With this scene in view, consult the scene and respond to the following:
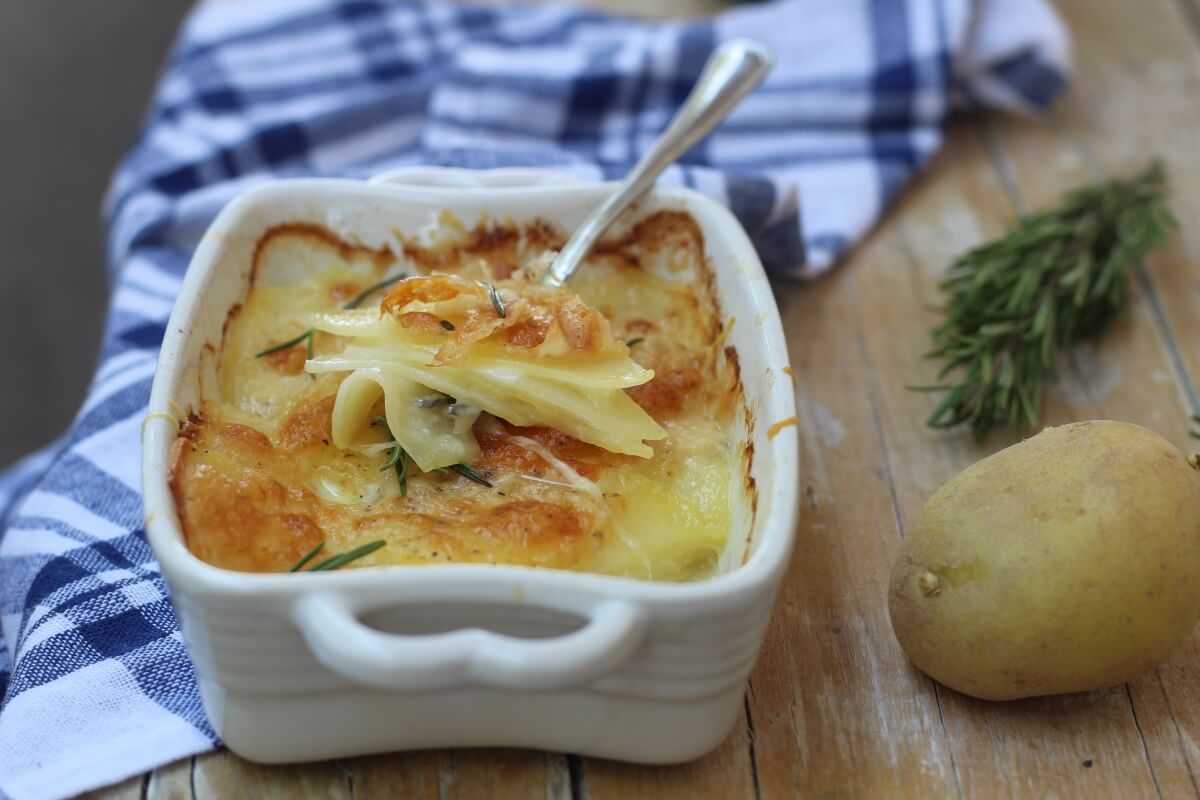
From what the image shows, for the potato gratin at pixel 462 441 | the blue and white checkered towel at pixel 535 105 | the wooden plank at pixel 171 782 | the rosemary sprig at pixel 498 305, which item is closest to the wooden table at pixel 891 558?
the wooden plank at pixel 171 782

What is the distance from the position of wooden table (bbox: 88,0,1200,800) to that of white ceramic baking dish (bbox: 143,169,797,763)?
0.22ft

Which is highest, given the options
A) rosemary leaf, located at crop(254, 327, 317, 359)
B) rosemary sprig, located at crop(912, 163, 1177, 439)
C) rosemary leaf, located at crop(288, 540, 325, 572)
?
rosemary leaf, located at crop(288, 540, 325, 572)

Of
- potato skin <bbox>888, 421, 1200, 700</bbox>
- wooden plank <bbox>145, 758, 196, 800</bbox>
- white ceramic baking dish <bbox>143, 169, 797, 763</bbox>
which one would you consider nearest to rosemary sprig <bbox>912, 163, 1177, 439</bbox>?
potato skin <bbox>888, 421, 1200, 700</bbox>

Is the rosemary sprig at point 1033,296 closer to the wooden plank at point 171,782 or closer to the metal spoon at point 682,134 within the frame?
the metal spoon at point 682,134

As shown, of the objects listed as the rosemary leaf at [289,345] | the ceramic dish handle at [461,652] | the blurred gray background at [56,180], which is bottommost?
the blurred gray background at [56,180]

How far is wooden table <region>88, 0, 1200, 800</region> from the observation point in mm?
1439

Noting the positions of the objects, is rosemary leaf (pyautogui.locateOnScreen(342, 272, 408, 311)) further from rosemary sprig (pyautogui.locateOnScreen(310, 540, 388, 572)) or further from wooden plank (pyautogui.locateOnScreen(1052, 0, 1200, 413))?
wooden plank (pyautogui.locateOnScreen(1052, 0, 1200, 413))

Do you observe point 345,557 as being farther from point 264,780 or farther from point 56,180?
point 56,180

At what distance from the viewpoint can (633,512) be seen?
1534 millimetres

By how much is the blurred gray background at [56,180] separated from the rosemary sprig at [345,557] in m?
3.12

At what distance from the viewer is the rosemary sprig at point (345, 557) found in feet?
4.49

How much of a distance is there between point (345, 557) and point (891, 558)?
0.85 m

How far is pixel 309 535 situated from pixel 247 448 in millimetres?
189

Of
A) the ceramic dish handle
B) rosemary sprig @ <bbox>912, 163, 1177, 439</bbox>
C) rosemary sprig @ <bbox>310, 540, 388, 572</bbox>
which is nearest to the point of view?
the ceramic dish handle
